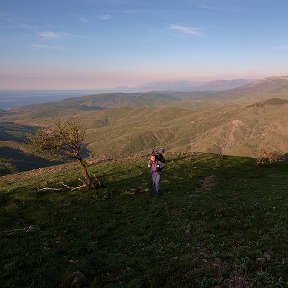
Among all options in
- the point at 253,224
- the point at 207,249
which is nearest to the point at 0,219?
the point at 207,249

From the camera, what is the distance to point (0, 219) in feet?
82.5

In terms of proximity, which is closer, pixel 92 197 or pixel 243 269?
pixel 243 269

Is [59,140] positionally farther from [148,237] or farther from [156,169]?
[148,237]

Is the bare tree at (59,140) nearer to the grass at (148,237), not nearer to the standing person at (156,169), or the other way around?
the grass at (148,237)

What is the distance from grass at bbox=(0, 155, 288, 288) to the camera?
539 inches

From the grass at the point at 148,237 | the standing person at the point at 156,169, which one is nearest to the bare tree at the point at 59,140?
the grass at the point at 148,237

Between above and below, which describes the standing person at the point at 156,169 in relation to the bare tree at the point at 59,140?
below

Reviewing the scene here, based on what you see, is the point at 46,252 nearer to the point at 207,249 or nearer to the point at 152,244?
the point at 152,244

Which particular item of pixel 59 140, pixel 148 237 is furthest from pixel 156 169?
pixel 148 237

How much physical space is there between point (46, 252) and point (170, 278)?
7.52 m

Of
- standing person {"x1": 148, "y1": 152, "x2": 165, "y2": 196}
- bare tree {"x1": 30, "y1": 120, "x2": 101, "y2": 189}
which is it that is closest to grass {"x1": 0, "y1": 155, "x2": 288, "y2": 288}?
standing person {"x1": 148, "y1": 152, "x2": 165, "y2": 196}

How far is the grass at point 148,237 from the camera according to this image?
13.7 meters

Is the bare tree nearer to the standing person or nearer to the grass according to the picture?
the grass

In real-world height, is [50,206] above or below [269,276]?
below
